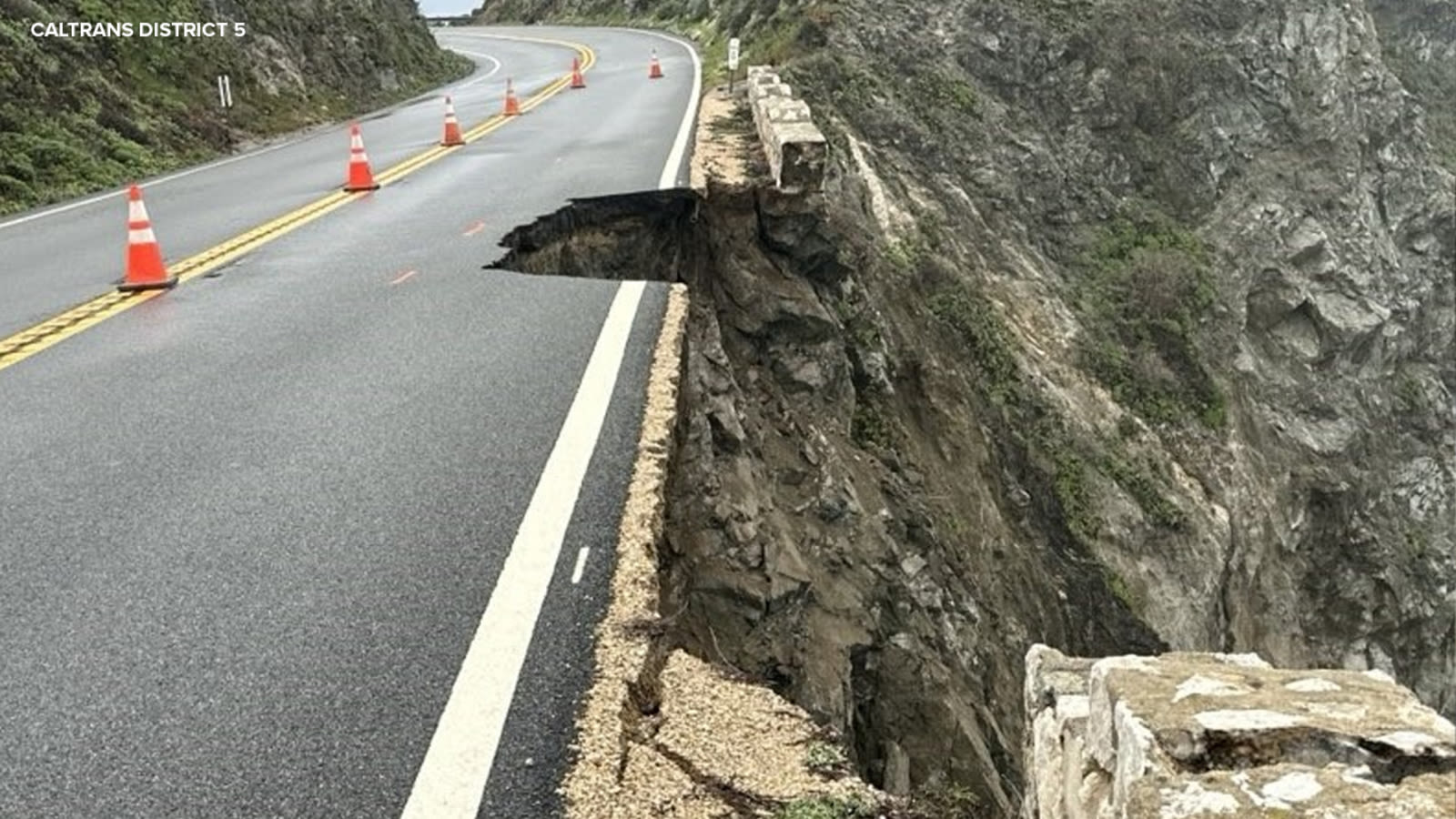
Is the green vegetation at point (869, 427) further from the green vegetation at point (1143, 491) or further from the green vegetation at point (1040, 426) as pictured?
the green vegetation at point (1143, 491)

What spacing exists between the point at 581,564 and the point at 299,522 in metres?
1.22

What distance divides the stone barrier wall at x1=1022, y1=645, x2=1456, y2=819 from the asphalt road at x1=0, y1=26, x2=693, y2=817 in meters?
1.33

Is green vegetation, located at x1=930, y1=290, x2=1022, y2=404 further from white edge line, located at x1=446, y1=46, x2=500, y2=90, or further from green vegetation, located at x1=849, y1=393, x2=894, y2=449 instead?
white edge line, located at x1=446, y1=46, x2=500, y2=90

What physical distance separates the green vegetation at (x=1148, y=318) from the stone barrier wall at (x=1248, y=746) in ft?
63.4

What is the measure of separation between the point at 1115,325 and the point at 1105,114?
23.6 ft

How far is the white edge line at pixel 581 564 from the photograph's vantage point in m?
4.09

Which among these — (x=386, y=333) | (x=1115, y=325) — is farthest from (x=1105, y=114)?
(x=386, y=333)

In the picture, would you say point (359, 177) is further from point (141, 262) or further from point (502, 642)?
point (502, 642)

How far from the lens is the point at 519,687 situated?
3.46 m

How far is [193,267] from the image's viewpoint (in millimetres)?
9242

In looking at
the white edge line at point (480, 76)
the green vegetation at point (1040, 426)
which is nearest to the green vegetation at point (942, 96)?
the green vegetation at point (1040, 426)

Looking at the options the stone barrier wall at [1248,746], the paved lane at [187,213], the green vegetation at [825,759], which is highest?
the paved lane at [187,213]

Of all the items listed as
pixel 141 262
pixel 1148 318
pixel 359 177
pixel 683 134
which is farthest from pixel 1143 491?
pixel 141 262

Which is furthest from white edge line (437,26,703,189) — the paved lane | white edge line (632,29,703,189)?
the paved lane
